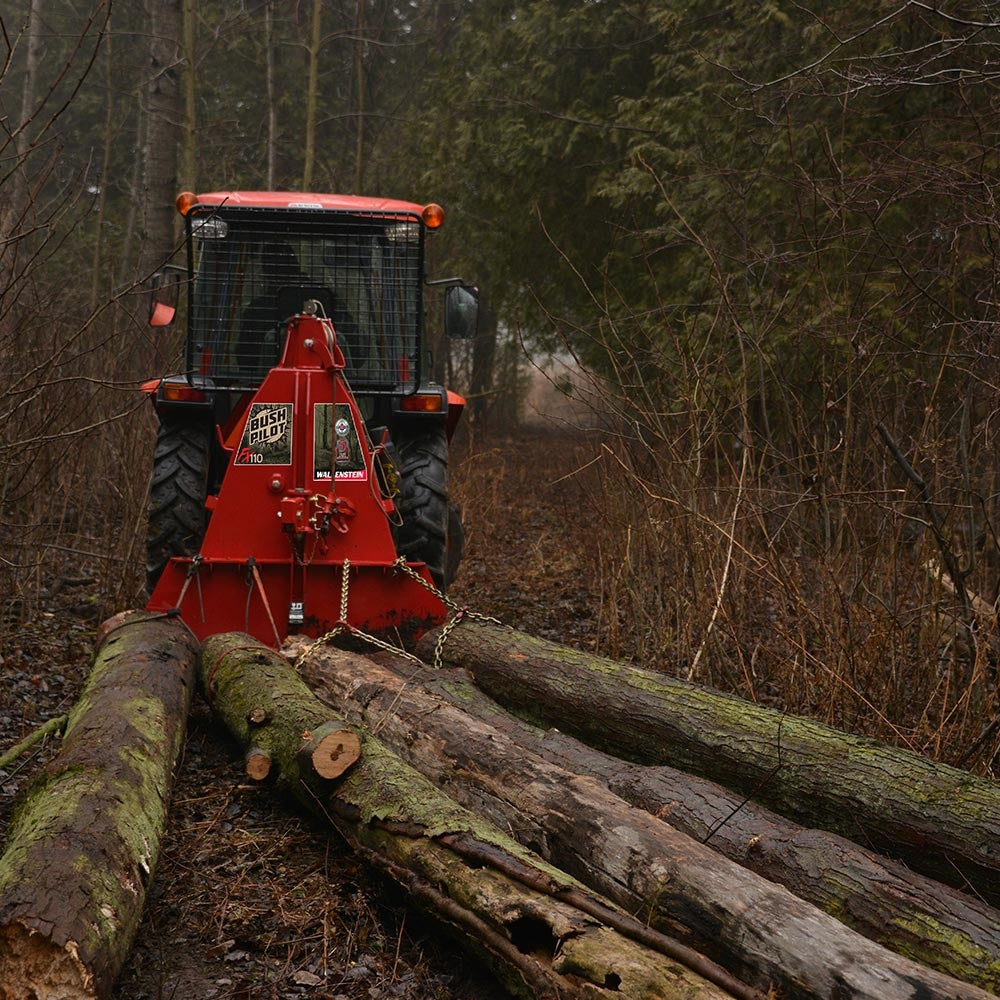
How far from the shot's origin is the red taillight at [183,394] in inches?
268

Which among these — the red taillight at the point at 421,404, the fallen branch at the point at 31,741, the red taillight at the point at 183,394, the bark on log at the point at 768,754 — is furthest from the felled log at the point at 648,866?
the red taillight at the point at 183,394

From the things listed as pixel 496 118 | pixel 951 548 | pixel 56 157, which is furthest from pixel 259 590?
pixel 496 118

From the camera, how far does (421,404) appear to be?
23.0 feet

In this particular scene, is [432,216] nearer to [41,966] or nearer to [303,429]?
[303,429]

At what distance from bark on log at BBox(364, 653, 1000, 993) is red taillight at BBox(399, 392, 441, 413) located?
3033mm

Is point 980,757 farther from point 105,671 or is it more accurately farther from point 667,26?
point 667,26

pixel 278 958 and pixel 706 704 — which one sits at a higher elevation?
pixel 706 704

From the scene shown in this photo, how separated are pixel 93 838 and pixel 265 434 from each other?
9.74ft

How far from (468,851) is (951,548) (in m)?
2.66

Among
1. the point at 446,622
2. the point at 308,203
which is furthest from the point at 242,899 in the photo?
→ the point at 308,203

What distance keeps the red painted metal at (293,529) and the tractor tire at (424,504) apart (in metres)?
0.75

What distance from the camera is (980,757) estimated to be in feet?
14.3

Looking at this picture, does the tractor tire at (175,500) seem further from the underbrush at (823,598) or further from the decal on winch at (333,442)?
the underbrush at (823,598)

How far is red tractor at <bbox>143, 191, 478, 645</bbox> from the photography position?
5.90m
